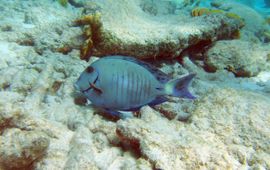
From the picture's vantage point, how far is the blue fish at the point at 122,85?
7.99ft

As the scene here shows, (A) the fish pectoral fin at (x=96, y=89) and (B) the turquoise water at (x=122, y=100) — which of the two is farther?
(A) the fish pectoral fin at (x=96, y=89)

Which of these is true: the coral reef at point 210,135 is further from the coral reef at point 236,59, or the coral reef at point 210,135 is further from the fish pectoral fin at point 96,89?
the coral reef at point 236,59

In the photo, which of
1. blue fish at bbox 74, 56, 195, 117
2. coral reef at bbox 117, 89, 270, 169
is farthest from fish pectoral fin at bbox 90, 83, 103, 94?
coral reef at bbox 117, 89, 270, 169

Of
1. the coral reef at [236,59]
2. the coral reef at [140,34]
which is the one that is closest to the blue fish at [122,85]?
the coral reef at [140,34]

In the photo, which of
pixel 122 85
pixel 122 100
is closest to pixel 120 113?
pixel 122 100

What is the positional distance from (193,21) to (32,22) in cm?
270

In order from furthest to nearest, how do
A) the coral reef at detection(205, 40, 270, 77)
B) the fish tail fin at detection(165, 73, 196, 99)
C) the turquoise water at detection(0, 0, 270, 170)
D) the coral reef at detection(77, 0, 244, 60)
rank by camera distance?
the coral reef at detection(205, 40, 270, 77), the coral reef at detection(77, 0, 244, 60), the fish tail fin at detection(165, 73, 196, 99), the turquoise water at detection(0, 0, 270, 170)

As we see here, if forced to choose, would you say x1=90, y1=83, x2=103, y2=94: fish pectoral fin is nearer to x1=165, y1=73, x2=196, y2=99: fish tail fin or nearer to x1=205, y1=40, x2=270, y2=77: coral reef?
x1=165, y1=73, x2=196, y2=99: fish tail fin

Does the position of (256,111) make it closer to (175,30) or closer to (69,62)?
(175,30)

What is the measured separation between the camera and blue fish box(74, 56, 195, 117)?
7.99 ft

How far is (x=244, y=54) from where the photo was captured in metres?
4.34

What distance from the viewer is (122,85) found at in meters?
2.45

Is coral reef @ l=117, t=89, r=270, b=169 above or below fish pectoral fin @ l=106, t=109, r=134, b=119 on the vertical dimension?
above

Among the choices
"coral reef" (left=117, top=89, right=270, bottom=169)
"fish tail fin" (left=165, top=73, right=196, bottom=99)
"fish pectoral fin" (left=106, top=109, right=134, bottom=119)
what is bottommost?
"fish pectoral fin" (left=106, top=109, right=134, bottom=119)
